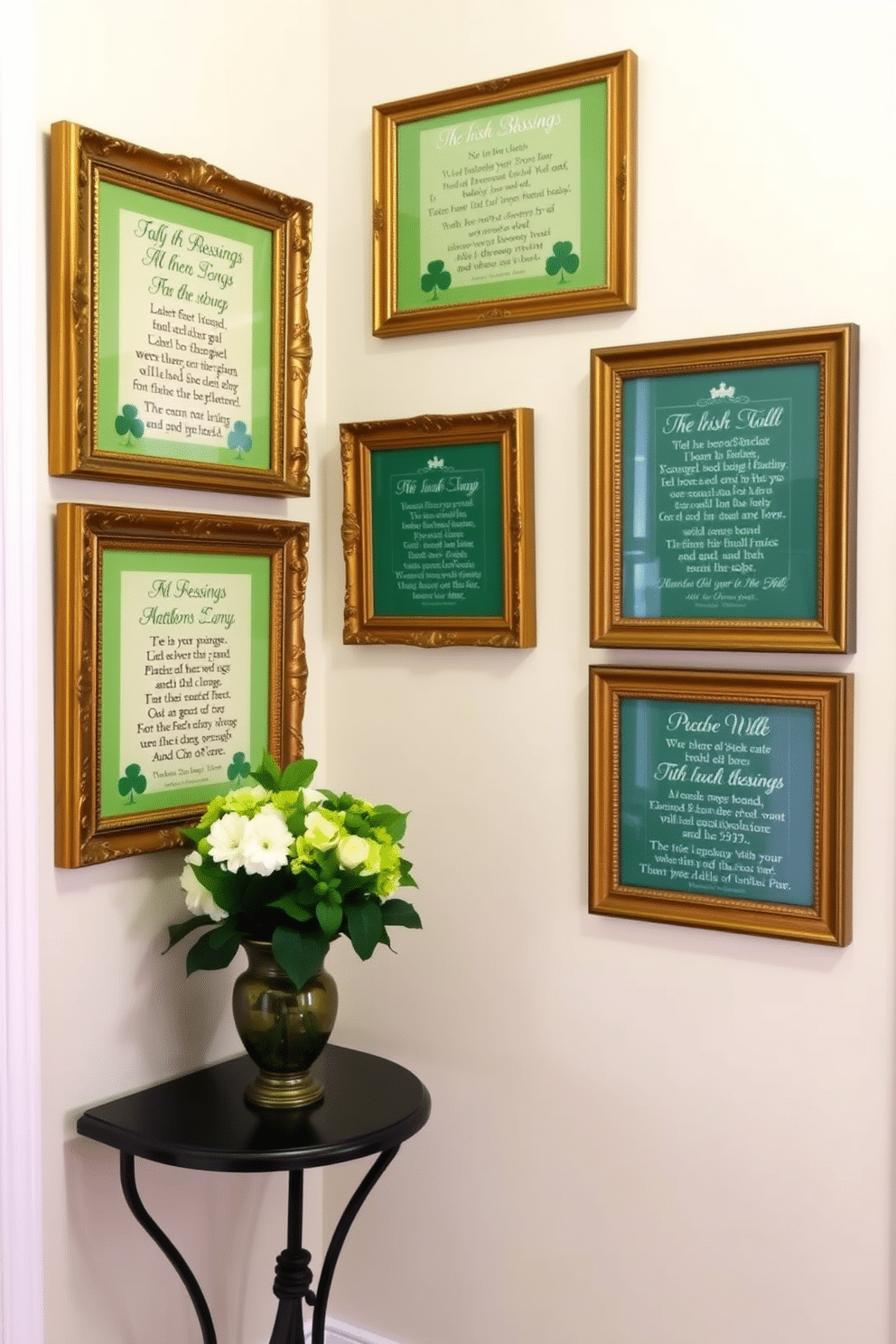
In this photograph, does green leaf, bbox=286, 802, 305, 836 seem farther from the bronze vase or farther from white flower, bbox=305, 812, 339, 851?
the bronze vase

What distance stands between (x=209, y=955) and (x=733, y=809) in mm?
699

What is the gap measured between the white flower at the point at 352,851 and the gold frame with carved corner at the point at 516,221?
759 millimetres

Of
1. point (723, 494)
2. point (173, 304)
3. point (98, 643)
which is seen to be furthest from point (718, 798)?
point (173, 304)

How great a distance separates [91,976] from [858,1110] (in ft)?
3.17

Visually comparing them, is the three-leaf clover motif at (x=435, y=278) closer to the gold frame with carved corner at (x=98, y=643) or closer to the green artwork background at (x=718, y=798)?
the gold frame with carved corner at (x=98, y=643)

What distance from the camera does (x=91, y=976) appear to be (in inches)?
66.3

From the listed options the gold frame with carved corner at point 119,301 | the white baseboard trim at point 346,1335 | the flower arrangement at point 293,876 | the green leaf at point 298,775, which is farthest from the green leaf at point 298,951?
the white baseboard trim at point 346,1335

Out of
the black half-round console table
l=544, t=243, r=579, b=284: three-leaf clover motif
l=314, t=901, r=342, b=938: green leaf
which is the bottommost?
the black half-round console table

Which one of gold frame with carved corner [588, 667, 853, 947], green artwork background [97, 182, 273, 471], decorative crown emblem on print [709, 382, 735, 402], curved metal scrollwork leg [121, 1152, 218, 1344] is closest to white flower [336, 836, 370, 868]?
gold frame with carved corner [588, 667, 853, 947]

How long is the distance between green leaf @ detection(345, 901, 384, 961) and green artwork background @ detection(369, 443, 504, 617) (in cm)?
47

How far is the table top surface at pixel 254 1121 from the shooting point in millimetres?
1516

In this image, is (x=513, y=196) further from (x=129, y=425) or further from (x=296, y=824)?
(x=296, y=824)

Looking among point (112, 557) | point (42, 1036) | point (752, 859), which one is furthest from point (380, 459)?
point (42, 1036)

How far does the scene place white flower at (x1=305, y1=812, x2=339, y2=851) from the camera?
1595mm
